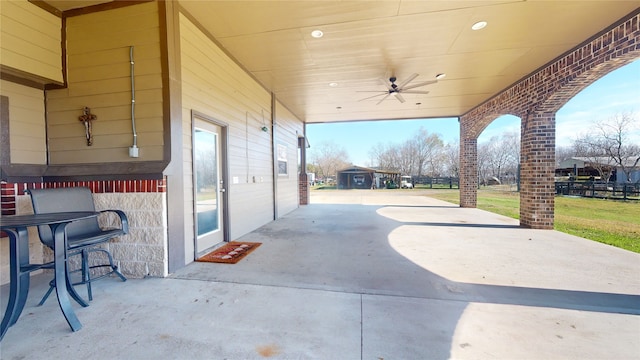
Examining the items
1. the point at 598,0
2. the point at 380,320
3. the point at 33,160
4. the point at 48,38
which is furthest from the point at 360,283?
the point at 48,38

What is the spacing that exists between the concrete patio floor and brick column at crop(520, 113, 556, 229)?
1.43m

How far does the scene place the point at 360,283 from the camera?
2.58m

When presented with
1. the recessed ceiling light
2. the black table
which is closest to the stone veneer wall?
the black table

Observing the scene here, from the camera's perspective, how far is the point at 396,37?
367 cm

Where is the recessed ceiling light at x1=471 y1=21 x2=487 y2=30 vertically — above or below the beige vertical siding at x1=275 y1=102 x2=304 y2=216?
above

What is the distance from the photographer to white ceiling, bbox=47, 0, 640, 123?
3006 millimetres

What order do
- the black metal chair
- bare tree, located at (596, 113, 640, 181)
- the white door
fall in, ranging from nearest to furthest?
1. the black metal chair
2. the white door
3. bare tree, located at (596, 113, 640, 181)

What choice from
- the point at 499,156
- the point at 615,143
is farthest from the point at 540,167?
the point at 499,156

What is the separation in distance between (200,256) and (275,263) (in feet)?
3.79

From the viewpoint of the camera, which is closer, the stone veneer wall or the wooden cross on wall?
the stone veneer wall

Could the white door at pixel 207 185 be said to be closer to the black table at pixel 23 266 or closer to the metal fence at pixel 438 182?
the black table at pixel 23 266

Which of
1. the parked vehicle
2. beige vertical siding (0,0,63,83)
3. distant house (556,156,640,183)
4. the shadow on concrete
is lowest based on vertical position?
the shadow on concrete

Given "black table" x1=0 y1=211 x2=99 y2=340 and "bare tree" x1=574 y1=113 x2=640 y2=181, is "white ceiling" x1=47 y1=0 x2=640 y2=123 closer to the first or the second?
"black table" x1=0 y1=211 x2=99 y2=340

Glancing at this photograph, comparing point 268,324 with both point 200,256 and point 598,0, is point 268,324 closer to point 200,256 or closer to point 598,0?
point 200,256
